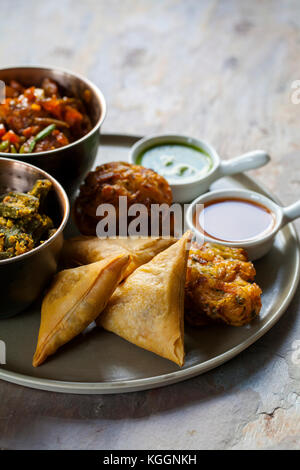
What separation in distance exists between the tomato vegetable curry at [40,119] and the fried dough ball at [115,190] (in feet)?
1.00

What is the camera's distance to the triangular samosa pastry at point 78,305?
2.53 meters

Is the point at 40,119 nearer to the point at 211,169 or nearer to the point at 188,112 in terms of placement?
the point at 211,169

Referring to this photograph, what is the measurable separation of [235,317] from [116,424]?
73cm

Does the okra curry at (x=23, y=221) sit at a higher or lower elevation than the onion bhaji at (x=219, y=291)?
higher

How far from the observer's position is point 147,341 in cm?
252

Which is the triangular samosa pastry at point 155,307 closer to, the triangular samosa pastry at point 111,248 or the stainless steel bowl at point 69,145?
the triangular samosa pastry at point 111,248

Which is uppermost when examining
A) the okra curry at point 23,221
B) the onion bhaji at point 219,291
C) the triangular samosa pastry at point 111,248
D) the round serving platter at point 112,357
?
the okra curry at point 23,221

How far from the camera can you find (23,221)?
8.82ft

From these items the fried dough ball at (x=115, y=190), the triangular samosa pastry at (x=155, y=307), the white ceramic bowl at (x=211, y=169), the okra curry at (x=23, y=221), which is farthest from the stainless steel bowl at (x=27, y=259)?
the white ceramic bowl at (x=211, y=169)

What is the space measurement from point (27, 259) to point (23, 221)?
0.84 ft

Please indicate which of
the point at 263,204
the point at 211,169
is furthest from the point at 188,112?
the point at 263,204
